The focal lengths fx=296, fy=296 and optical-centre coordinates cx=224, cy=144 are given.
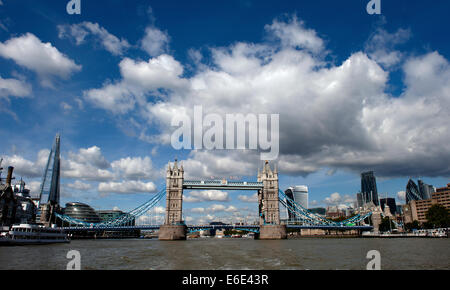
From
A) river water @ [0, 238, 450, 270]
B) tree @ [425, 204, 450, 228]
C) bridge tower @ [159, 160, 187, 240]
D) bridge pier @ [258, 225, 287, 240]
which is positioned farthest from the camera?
bridge tower @ [159, 160, 187, 240]

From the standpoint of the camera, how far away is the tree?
3474 inches

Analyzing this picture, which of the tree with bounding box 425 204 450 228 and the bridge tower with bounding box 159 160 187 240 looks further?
the bridge tower with bounding box 159 160 187 240

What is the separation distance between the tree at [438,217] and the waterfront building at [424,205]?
1644 inches

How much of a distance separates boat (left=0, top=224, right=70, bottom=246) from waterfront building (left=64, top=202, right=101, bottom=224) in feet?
274

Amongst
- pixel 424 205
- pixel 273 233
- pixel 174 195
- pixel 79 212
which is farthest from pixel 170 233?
pixel 424 205

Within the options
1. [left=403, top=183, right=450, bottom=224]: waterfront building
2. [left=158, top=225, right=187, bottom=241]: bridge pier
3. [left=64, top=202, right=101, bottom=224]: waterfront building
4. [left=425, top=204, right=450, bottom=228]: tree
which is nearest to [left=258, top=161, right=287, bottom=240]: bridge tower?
[left=158, top=225, right=187, bottom=241]: bridge pier

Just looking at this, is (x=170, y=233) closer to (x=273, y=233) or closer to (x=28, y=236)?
(x=273, y=233)

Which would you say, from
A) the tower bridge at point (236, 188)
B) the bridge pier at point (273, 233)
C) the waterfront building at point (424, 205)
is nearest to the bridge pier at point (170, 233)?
the tower bridge at point (236, 188)

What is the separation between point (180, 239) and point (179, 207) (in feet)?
42.7

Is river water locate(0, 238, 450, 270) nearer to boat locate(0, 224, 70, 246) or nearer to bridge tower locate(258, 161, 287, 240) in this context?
boat locate(0, 224, 70, 246)

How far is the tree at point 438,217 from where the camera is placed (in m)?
88.2
